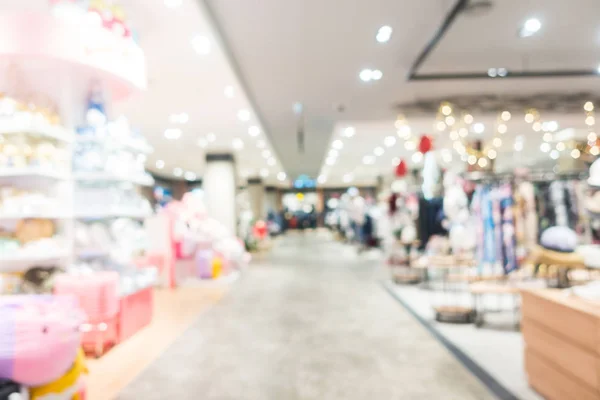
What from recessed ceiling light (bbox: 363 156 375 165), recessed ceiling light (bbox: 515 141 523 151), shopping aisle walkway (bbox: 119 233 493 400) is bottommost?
shopping aisle walkway (bbox: 119 233 493 400)

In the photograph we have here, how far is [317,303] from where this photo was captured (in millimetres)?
6430

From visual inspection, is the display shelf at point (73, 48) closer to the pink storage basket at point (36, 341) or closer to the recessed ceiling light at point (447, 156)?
the pink storage basket at point (36, 341)

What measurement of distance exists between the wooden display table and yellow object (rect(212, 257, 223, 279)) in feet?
21.9

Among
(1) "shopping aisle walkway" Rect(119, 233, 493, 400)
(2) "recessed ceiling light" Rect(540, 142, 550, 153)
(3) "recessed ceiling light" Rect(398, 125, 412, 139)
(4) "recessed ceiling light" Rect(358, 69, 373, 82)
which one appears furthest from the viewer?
(2) "recessed ceiling light" Rect(540, 142, 550, 153)

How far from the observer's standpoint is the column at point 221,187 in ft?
43.4

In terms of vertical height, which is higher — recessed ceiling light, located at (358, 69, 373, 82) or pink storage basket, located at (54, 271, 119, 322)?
recessed ceiling light, located at (358, 69, 373, 82)

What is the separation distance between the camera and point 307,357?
3.91 metres

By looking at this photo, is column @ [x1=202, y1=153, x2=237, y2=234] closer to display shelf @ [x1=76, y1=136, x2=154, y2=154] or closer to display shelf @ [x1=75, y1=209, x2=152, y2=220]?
display shelf @ [x1=76, y1=136, x2=154, y2=154]

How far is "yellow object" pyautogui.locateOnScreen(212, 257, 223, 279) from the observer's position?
8945 mm

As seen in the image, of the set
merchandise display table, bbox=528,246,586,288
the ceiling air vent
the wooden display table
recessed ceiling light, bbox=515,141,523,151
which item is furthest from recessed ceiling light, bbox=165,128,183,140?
recessed ceiling light, bbox=515,141,523,151

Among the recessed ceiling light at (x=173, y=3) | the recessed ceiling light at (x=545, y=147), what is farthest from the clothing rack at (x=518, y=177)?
the recessed ceiling light at (x=545, y=147)

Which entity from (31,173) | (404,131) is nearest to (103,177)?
(31,173)

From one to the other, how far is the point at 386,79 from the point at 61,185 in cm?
513

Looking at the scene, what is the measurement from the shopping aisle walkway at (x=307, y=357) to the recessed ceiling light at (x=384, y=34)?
11.5 feet
